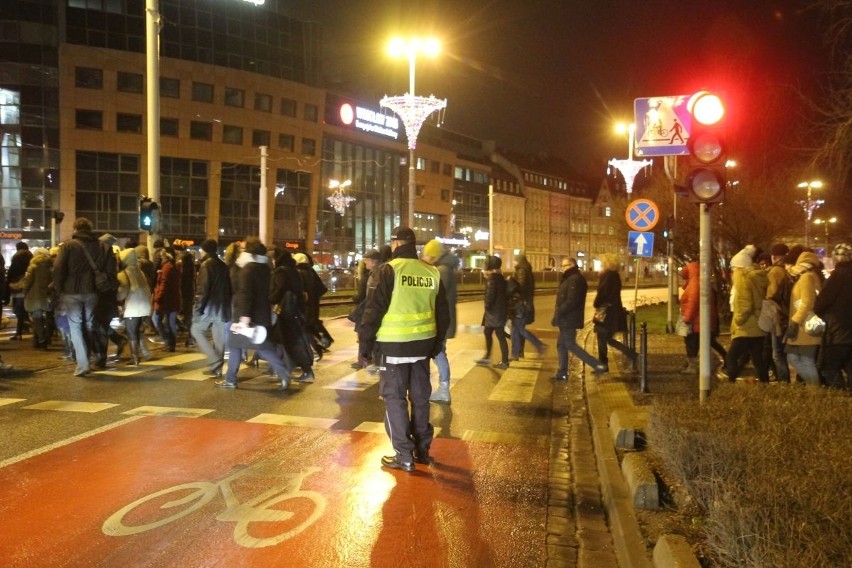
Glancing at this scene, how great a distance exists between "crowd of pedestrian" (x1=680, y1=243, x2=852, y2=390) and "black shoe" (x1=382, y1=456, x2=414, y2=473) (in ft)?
13.6

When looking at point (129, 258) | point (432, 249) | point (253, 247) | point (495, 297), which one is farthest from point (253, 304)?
point (495, 297)

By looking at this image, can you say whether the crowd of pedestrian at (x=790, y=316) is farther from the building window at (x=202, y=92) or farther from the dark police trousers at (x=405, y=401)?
the building window at (x=202, y=92)

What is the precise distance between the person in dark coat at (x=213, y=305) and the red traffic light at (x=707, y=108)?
642 centimetres

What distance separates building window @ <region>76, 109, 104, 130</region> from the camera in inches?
1850

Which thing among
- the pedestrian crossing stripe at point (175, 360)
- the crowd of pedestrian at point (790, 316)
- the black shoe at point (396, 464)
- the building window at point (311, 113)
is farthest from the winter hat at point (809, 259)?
the building window at point (311, 113)

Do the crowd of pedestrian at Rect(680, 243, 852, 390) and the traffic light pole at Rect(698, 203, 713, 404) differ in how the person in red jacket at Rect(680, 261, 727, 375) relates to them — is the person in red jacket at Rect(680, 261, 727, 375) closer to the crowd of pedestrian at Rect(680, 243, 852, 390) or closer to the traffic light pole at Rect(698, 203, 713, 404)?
the crowd of pedestrian at Rect(680, 243, 852, 390)

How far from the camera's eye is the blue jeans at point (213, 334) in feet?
33.8

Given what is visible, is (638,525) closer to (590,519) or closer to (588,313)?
(590,519)

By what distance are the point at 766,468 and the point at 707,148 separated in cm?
371

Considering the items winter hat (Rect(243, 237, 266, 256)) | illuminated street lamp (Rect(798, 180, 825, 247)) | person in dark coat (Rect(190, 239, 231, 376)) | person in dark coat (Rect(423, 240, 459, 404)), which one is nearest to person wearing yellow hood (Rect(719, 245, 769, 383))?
person in dark coat (Rect(423, 240, 459, 404))

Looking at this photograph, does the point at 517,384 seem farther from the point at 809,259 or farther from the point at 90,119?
the point at 90,119

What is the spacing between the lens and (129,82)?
47.8 metres

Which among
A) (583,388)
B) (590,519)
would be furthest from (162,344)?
(590,519)

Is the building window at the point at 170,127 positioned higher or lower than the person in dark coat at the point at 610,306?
higher
